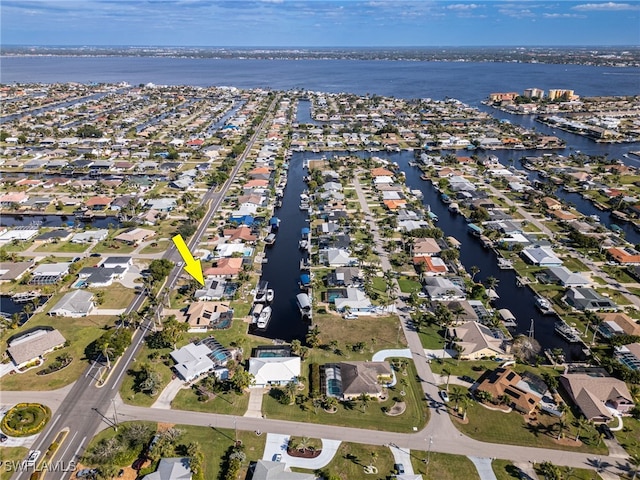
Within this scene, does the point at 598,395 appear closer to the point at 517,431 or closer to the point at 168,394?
the point at 517,431

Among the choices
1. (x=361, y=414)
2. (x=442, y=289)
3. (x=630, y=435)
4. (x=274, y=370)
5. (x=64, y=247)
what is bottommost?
(x=361, y=414)

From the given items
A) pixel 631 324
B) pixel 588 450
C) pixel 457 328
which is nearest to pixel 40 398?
pixel 457 328

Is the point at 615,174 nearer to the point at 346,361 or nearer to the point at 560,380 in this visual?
the point at 560,380

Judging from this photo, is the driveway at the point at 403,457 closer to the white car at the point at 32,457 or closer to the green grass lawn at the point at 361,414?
the green grass lawn at the point at 361,414

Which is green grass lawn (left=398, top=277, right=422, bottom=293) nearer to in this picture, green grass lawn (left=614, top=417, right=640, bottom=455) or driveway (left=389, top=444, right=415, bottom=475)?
driveway (left=389, top=444, right=415, bottom=475)

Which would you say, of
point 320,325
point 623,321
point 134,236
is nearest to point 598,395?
point 623,321

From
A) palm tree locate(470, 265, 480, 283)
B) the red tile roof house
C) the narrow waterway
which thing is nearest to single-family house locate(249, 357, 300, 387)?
the narrow waterway
